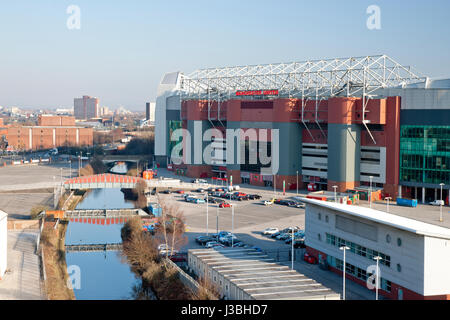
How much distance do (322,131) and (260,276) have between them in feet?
66.7

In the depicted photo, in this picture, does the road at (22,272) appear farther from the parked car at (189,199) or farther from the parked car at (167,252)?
the parked car at (189,199)

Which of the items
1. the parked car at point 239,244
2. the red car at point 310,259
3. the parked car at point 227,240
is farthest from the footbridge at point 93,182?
the red car at point 310,259

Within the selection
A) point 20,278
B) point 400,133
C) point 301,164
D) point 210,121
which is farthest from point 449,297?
point 210,121

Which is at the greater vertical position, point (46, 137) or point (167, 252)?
point (46, 137)

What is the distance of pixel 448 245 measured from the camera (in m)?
14.2

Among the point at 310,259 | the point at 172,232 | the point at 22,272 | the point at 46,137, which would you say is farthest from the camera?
the point at 46,137

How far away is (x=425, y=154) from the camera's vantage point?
30.4 m

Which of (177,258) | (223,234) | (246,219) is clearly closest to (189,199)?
(246,219)

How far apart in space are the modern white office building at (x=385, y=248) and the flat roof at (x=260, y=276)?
1.81 meters

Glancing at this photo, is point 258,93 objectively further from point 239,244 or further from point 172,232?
point 239,244

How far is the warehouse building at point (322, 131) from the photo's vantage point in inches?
1198

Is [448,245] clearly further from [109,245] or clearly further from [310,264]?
[109,245]

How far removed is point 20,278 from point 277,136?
21252mm

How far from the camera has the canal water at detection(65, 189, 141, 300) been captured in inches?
750
